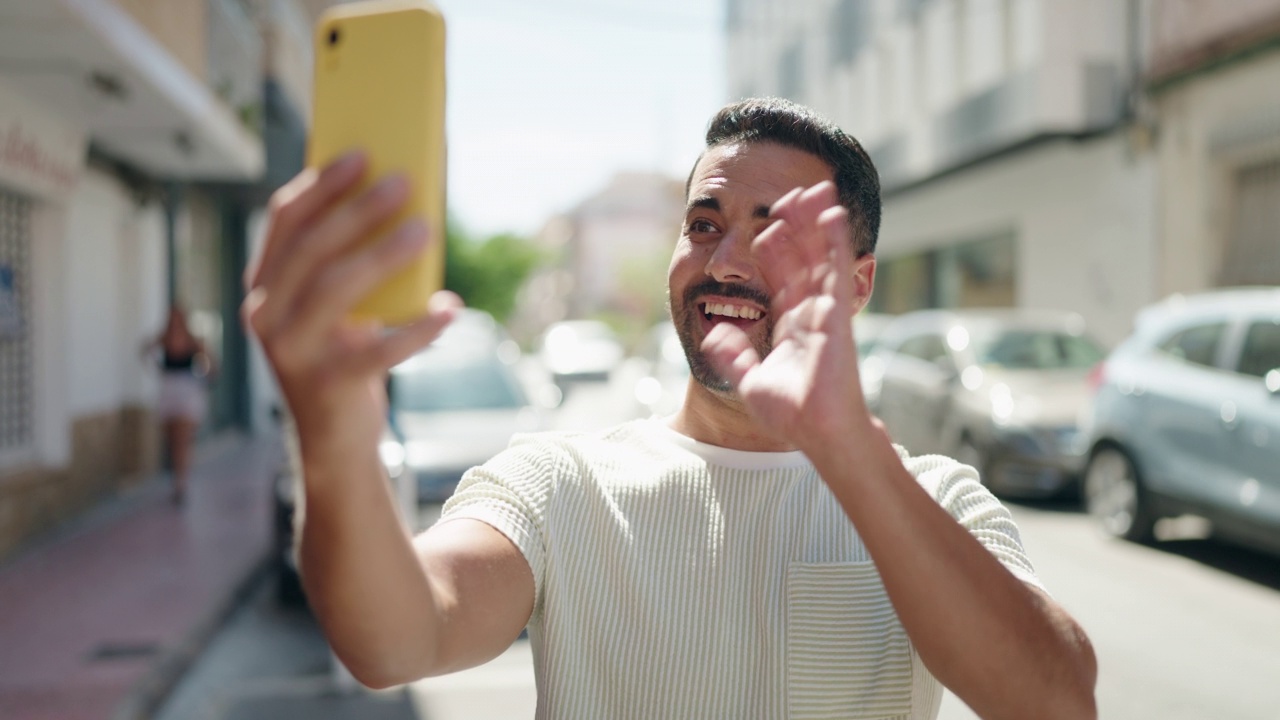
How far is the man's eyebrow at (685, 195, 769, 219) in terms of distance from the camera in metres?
1.85

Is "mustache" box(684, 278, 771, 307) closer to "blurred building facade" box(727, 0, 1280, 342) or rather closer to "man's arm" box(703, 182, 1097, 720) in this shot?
"man's arm" box(703, 182, 1097, 720)

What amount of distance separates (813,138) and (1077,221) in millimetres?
16075

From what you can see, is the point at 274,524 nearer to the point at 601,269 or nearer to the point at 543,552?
the point at 543,552

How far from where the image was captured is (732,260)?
1818 mm

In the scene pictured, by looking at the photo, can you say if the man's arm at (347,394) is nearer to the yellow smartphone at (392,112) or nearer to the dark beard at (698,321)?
the yellow smartphone at (392,112)

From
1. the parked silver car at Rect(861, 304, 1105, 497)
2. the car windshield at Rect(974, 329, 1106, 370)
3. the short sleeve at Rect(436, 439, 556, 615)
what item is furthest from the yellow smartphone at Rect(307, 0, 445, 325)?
the car windshield at Rect(974, 329, 1106, 370)

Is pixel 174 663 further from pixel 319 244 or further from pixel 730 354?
pixel 319 244

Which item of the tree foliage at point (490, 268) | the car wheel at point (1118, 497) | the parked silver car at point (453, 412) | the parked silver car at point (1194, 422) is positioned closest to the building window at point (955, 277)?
the car wheel at point (1118, 497)

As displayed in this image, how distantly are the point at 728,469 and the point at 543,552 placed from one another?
1.02 feet

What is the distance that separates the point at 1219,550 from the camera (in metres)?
8.27

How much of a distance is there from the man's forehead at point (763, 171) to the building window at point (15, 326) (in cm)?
864

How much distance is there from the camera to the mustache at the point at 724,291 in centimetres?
177

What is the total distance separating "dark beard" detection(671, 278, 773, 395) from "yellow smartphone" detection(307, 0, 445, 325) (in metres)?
0.82

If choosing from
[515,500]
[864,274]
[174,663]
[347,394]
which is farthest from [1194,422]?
[347,394]
